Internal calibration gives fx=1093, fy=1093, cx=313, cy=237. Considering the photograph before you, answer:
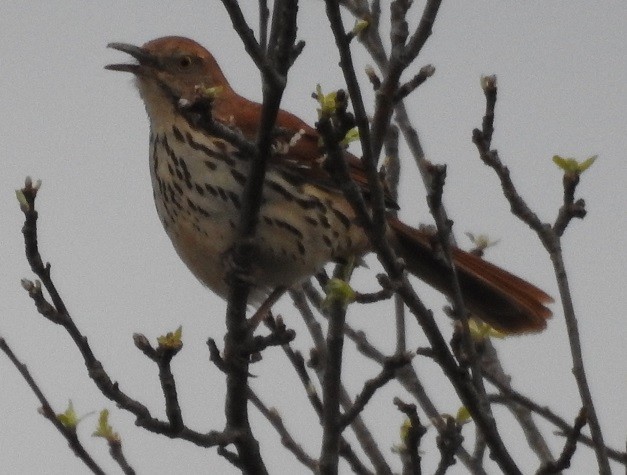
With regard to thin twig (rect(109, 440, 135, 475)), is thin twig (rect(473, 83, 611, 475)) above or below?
above

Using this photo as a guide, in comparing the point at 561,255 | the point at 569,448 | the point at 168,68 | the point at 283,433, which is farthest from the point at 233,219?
the point at 569,448

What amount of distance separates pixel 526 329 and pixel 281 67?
2.40 metres

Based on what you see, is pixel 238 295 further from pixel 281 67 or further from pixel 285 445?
pixel 281 67

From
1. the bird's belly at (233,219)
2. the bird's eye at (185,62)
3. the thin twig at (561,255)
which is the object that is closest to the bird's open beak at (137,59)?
the bird's eye at (185,62)

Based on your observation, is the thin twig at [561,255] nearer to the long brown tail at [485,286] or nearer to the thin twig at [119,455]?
the thin twig at [119,455]

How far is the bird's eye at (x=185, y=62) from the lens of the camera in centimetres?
488

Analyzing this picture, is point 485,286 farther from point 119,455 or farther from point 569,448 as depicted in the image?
point 119,455

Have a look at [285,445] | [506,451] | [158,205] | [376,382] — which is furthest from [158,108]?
[506,451]

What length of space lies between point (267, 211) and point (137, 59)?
3.80ft

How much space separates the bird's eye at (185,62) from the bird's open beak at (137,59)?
5.4 inches

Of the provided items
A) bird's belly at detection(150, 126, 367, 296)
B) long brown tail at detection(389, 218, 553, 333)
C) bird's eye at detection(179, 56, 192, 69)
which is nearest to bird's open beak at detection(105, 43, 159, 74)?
bird's eye at detection(179, 56, 192, 69)

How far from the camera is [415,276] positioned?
4750mm

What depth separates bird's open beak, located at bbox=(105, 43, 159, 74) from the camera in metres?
4.62

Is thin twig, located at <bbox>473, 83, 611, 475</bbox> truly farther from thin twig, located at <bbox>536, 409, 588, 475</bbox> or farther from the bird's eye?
the bird's eye
